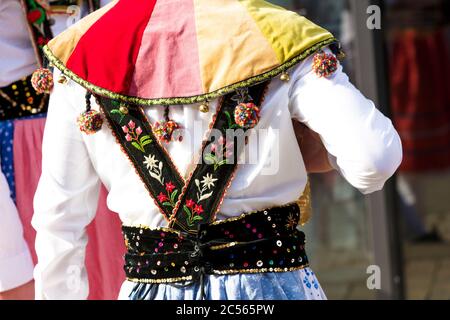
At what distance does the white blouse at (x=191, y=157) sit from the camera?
229 centimetres

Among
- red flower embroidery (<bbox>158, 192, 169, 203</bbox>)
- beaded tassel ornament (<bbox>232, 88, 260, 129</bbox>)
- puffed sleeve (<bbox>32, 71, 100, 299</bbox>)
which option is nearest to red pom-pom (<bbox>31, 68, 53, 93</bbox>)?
puffed sleeve (<bbox>32, 71, 100, 299</bbox>)

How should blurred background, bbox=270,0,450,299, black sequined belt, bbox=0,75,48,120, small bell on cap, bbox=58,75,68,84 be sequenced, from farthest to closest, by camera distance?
blurred background, bbox=270,0,450,299
black sequined belt, bbox=0,75,48,120
small bell on cap, bbox=58,75,68,84

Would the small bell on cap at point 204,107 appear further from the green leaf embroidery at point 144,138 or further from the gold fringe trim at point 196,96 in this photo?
the green leaf embroidery at point 144,138

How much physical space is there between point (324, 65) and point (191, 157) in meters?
0.37

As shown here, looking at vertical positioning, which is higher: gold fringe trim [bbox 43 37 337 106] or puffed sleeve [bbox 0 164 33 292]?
gold fringe trim [bbox 43 37 337 106]

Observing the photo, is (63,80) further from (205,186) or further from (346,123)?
(346,123)

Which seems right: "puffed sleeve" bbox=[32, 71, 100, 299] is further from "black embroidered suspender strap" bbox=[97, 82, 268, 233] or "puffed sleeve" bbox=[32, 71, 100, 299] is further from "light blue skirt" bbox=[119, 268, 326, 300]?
"light blue skirt" bbox=[119, 268, 326, 300]

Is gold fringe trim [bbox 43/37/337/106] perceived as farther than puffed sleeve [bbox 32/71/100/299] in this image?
No

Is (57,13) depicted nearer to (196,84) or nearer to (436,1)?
(196,84)

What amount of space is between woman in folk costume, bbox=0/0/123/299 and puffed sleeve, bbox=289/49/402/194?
3.77 ft

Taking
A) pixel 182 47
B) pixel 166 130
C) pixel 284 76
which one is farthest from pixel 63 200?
pixel 284 76

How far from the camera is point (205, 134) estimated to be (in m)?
2.41

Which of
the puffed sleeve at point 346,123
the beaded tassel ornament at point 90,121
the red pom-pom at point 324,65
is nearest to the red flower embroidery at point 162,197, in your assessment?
the beaded tassel ornament at point 90,121

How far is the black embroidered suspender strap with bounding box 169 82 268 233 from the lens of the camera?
2393mm
